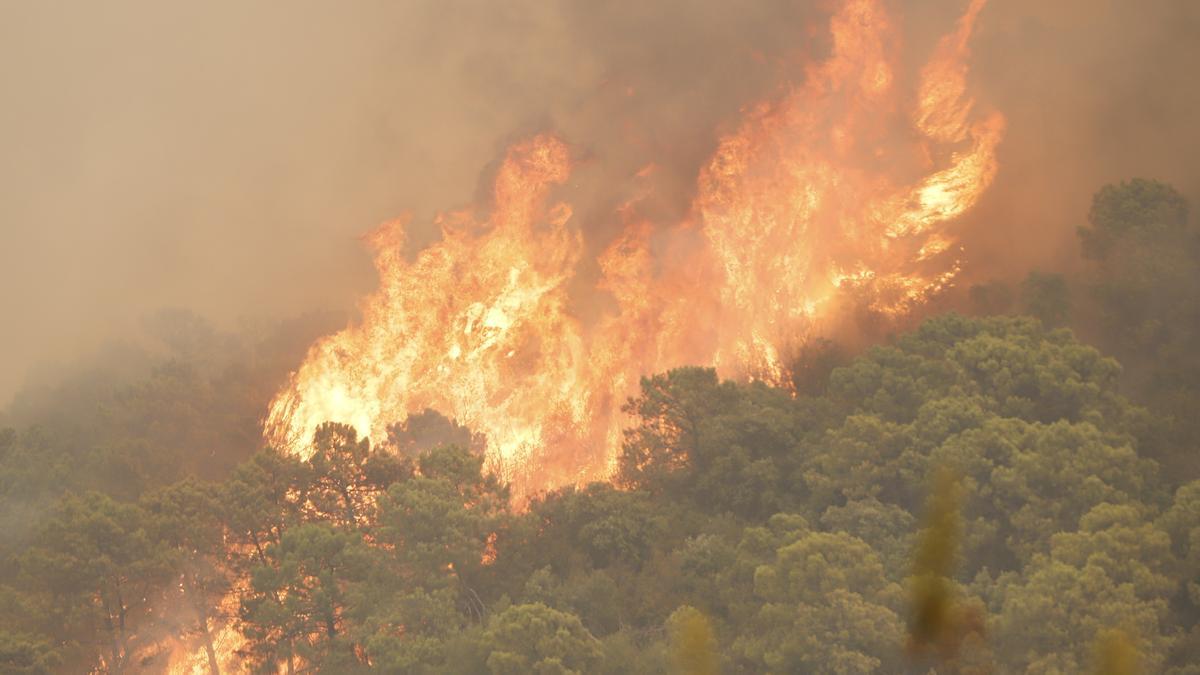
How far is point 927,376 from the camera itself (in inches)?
2005

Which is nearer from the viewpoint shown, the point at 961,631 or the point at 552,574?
the point at 961,631

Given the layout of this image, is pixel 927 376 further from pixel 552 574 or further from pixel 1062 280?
pixel 552 574

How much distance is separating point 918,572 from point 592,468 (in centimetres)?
2094

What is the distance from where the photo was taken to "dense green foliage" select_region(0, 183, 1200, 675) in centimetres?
3953

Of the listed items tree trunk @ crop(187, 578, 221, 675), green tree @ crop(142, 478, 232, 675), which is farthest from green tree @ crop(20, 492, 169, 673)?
tree trunk @ crop(187, 578, 221, 675)

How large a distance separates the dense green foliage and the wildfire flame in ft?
11.3

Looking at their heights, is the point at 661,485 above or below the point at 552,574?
above

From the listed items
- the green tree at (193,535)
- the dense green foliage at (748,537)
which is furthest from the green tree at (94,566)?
the green tree at (193,535)

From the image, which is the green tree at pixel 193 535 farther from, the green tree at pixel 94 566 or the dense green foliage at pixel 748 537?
the green tree at pixel 94 566

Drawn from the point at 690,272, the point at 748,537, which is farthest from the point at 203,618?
the point at 690,272

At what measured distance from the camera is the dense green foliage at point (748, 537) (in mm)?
39531

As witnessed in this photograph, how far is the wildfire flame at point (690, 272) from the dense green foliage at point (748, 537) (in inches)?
136

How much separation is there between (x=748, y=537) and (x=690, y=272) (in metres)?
21.1

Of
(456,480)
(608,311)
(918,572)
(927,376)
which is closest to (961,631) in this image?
(918,572)
